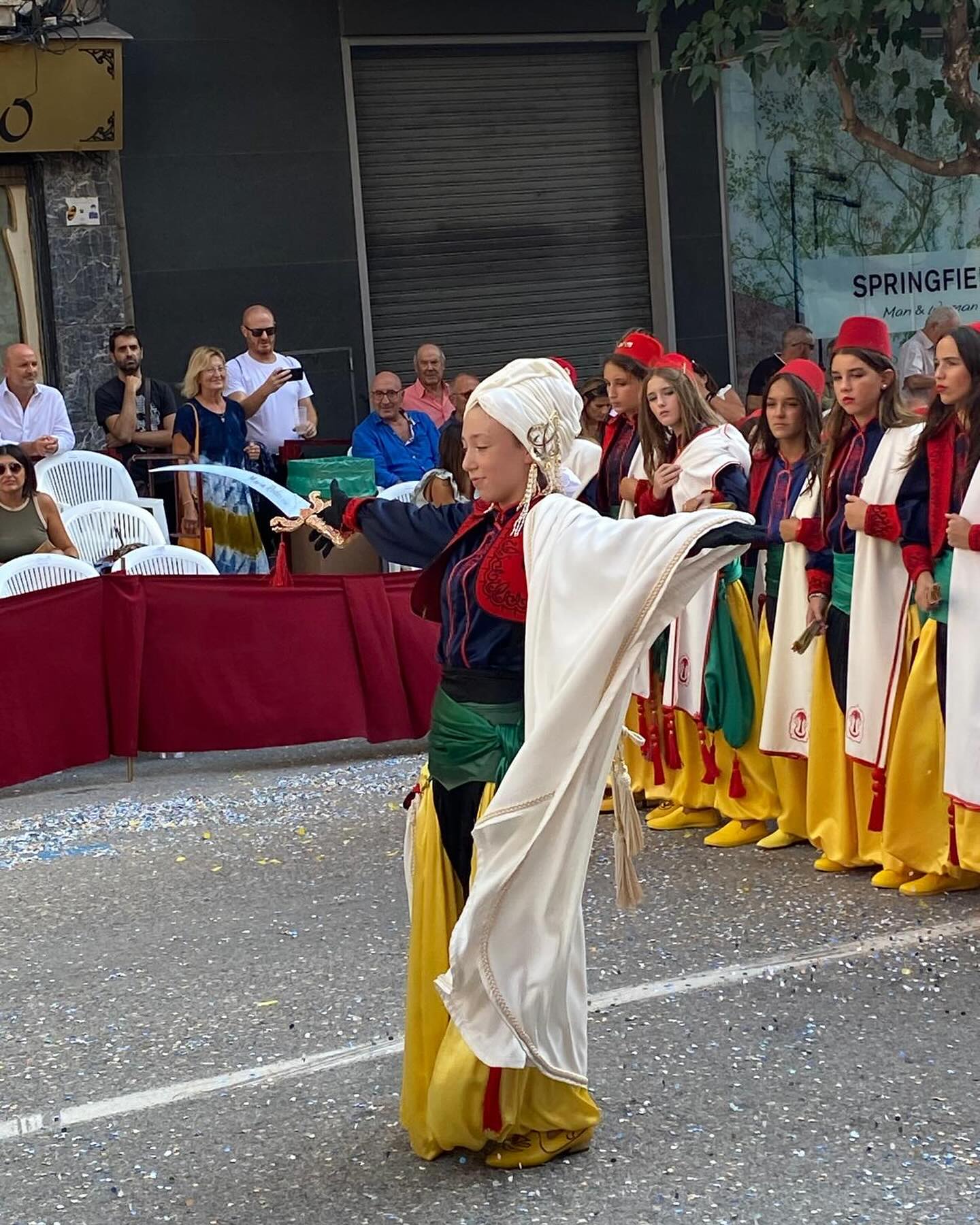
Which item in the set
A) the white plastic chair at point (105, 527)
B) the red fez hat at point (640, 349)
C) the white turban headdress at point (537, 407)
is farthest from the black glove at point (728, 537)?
the white plastic chair at point (105, 527)

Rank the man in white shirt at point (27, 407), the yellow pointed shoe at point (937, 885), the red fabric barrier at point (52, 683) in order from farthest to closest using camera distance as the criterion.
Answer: the man in white shirt at point (27, 407)
the red fabric barrier at point (52, 683)
the yellow pointed shoe at point (937, 885)

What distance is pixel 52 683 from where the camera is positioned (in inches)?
312

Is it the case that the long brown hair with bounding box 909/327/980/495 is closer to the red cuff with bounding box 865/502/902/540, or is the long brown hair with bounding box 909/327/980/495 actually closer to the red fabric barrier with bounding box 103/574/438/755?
the red cuff with bounding box 865/502/902/540

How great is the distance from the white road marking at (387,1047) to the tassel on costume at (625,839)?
3.60 ft

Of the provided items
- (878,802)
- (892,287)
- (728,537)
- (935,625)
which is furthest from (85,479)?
(892,287)

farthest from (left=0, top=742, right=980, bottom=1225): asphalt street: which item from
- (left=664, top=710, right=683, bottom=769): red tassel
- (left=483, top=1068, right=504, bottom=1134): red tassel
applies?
Answer: (left=664, top=710, right=683, bottom=769): red tassel

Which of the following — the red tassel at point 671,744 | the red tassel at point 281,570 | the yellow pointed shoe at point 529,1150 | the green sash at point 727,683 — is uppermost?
the red tassel at point 281,570

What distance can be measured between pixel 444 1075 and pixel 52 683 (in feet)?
14.3

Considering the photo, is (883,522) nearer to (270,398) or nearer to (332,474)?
(332,474)

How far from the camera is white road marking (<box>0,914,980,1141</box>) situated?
461 cm

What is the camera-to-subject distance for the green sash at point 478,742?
416 cm

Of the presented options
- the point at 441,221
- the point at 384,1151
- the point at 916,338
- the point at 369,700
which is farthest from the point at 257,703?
the point at 916,338

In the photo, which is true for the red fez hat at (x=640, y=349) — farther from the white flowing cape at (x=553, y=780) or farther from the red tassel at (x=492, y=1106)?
the red tassel at (x=492, y=1106)

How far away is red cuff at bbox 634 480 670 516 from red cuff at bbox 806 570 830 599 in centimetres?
83
